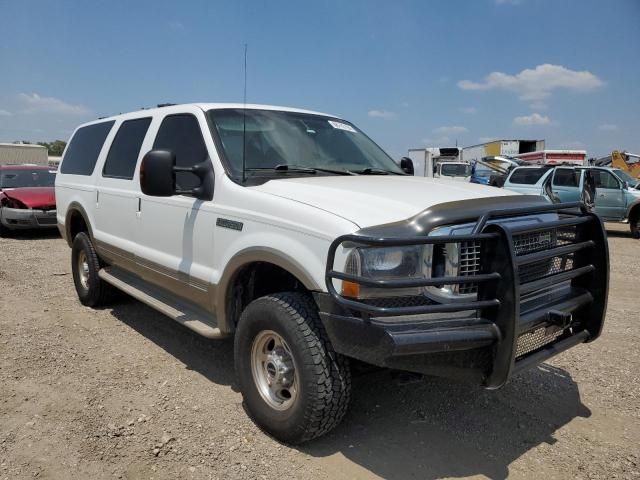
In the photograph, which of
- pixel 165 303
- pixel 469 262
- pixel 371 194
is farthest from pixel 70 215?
pixel 469 262

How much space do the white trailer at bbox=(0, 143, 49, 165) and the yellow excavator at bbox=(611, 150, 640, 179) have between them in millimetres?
30076

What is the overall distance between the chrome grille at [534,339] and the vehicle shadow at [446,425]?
662 mm

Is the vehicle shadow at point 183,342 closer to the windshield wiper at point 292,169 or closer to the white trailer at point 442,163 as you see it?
the windshield wiper at point 292,169

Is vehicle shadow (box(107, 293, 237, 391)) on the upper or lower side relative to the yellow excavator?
lower

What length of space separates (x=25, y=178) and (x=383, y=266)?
1237cm

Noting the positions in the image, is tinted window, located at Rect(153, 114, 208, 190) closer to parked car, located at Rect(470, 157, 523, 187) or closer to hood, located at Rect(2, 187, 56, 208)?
hood, located at Rect(2, 187, 56, 208)

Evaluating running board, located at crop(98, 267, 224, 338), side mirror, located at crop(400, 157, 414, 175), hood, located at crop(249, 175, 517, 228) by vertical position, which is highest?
side mirror, located at crop(400, 157, 414, 175)

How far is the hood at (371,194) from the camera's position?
9.00 ft

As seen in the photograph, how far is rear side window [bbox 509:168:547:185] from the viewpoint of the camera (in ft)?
50.8

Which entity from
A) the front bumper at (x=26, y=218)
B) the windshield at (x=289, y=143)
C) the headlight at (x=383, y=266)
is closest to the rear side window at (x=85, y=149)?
the windshield at (x=289, y=143)

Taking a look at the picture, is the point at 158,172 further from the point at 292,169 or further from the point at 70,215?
the point at 70,215

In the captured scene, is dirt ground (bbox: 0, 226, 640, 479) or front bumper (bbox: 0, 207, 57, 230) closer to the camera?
dirt ground (bbox: 0, 226, 640, 479)

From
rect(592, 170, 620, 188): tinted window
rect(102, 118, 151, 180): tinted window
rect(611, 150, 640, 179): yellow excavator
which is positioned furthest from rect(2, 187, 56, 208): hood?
rect(611, 150, 640, 179): yellow excavator

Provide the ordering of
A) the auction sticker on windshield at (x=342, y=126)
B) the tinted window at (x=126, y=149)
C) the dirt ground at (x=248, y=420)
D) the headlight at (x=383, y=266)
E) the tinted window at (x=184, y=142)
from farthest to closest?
1. the tinted window at (x=126, y=149)
2. the auction sticker on windshield at (x=342, y=126)
3. the tinted window at (x=184, y=142)
4. the dirt ground at (x=248, y=420)
5. the headlight at (x=383, y=266)
